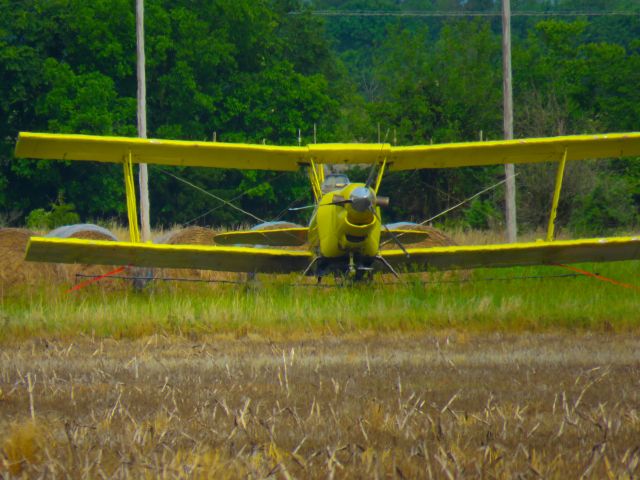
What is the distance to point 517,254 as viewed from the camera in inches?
591

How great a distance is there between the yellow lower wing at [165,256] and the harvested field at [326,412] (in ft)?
16.7

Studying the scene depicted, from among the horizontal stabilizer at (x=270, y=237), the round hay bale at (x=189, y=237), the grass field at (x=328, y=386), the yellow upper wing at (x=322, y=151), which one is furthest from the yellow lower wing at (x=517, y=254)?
the round hay bale at (x=189, y=237)

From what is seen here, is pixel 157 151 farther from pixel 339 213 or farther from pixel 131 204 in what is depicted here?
pixel 339 213

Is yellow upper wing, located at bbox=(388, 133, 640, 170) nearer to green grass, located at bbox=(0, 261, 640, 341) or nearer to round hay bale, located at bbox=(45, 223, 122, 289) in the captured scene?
green grass, located at bbox=(0, 261, 640, 341)

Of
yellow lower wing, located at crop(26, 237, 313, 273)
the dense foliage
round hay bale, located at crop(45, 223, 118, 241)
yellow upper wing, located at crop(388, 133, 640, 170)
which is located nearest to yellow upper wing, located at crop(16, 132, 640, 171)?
yellow upper wing, located at crop(388, 133, 640, 170)

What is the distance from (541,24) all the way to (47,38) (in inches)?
1006

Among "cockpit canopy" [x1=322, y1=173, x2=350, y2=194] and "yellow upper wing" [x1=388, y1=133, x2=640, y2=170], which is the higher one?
"yellow upper wing" [x1=388, y1=133, x2=640, y2=170]

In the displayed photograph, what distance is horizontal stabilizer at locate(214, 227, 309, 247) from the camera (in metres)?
16.8

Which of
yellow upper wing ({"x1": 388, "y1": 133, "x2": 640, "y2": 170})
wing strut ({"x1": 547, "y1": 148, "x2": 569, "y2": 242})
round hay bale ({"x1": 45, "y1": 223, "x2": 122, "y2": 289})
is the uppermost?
yellow upper wing ({"x1": 388, "y1": 133, "x2": 640, "y2": 170})

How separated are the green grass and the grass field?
0.11 feet

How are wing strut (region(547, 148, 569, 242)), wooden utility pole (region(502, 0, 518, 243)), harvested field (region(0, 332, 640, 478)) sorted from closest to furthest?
harvested field (region(0, 332, 640, 478)), wing strut (region(547, 148, 569, 242)), wooden utility pole (region(502, 0, 518, 243))

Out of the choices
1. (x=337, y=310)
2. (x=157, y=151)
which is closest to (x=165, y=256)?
(x=157, y=151)

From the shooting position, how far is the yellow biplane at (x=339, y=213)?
46.7 ft

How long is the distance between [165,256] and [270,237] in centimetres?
269
